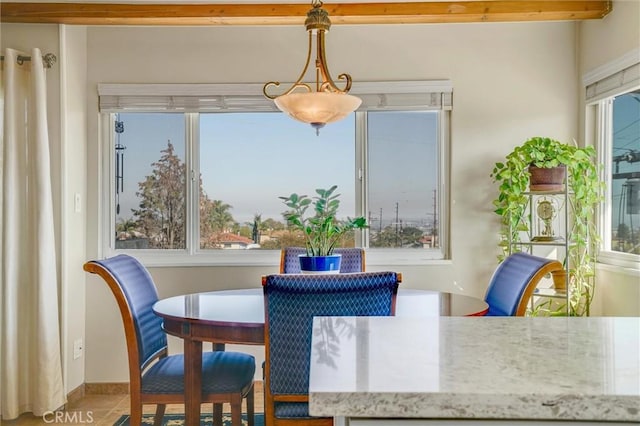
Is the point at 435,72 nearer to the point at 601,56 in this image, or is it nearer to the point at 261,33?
the point at 601,56

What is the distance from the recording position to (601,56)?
10.1ft

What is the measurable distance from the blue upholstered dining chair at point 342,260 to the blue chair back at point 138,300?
786 mm

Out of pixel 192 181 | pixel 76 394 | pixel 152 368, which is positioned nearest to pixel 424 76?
pixel 192 181

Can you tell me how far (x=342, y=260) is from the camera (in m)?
2.96

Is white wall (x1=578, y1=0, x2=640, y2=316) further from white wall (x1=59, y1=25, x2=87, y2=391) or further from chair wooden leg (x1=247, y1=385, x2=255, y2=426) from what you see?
white wall (x1=59, y1=25, x2=87, y2=391)

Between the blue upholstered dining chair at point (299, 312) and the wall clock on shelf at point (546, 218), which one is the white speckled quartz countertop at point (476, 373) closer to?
the blue upholstered dining chair at point (299, 312)

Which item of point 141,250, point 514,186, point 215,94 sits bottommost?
point 141,250

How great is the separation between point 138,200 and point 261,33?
1.46 meters

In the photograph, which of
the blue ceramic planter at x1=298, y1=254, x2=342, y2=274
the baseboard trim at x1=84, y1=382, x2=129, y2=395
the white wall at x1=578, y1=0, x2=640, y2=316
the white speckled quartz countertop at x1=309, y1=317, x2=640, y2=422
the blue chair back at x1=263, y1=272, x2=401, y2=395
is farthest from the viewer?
the baseboard trim at x1=84, y1=382, x2=129, y2=395

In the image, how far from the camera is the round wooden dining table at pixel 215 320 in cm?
193

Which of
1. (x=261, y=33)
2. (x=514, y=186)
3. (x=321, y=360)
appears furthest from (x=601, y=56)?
(x=321, y=360)

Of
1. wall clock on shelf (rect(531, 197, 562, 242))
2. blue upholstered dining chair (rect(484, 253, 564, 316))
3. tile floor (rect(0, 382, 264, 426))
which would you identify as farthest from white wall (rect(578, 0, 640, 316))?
tile floor (rect(0, 382, 264, 426))

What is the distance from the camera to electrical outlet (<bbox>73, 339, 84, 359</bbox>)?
10.5ft

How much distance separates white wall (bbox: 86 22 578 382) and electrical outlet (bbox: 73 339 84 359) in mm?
70
